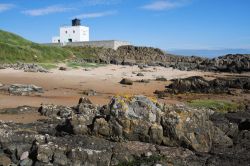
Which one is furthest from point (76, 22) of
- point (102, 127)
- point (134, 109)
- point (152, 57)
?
point (102, 127)

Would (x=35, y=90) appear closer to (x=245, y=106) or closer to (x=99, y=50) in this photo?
(x=245, y=106)

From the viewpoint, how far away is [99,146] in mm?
10188

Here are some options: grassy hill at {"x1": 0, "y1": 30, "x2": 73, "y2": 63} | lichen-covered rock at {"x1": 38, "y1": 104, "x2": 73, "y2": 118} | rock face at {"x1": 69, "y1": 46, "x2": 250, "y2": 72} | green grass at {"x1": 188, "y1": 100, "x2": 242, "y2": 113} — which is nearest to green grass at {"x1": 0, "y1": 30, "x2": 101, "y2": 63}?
grassy hill at {"x1": 0, "y1": 30, "x2": 73, "y2": 63}

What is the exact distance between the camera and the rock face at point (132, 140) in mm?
9742

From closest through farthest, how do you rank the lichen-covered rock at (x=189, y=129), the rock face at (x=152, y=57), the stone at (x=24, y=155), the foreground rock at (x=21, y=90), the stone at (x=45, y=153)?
1. the stone at (x=45, y=153)
2. the stone at (x=24, y=155)
3. the lichen-covered rock at (x=189, y=129)
4. the foreground rock at (x=21, y=90)
5. the rock face at (x=152, y=57)

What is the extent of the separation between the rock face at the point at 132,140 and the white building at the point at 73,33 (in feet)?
197

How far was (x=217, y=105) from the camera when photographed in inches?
734

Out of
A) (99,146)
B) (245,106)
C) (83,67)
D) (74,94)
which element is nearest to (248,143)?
(99,146)

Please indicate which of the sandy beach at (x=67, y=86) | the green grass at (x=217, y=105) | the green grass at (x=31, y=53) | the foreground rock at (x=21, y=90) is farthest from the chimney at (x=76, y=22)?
the green grass at (x=217, y=105)

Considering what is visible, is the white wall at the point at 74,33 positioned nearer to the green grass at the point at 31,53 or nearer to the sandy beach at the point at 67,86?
the green grass at the point at 31,53

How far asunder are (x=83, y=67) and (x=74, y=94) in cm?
1616

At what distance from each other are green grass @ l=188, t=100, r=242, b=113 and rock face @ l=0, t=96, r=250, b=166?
5.94 m

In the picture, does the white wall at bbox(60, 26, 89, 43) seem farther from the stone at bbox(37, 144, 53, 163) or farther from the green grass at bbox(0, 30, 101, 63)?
the stone at bbox(37, 144, 53, 163)

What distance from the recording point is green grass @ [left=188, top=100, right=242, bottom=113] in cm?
1799
